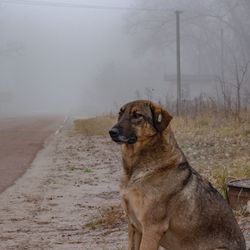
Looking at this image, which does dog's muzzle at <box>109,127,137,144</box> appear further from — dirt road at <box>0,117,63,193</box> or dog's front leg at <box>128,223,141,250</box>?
dirt road at <box>0,117,63,193</box>

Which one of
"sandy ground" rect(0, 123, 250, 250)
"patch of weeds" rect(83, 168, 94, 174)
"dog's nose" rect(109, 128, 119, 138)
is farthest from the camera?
"patch of weeds" rect(83, 168, 94, 174)

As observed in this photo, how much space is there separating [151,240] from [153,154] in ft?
2.19

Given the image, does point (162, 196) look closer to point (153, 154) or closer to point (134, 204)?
point (134, 204)

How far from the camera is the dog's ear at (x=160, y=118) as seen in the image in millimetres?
4852

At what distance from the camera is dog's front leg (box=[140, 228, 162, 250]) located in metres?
4.70

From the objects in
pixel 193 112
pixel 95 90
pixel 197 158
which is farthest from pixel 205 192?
pixel 95 90

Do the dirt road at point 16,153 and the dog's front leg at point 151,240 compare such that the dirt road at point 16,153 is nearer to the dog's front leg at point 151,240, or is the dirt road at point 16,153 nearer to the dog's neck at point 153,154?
the dog's neck at point 153,154

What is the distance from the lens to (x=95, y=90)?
107 metres

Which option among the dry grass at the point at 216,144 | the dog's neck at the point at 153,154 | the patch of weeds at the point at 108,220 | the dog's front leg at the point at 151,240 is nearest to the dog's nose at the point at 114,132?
the dog's neck at the point at 153,154

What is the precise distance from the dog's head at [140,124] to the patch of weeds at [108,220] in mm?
3346

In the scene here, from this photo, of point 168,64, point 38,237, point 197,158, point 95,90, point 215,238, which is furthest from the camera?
point 95,90

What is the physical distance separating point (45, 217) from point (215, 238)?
4.59 meters

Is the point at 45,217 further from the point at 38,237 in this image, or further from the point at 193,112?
the point at 193,112

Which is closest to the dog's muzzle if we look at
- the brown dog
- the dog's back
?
the brown dog
